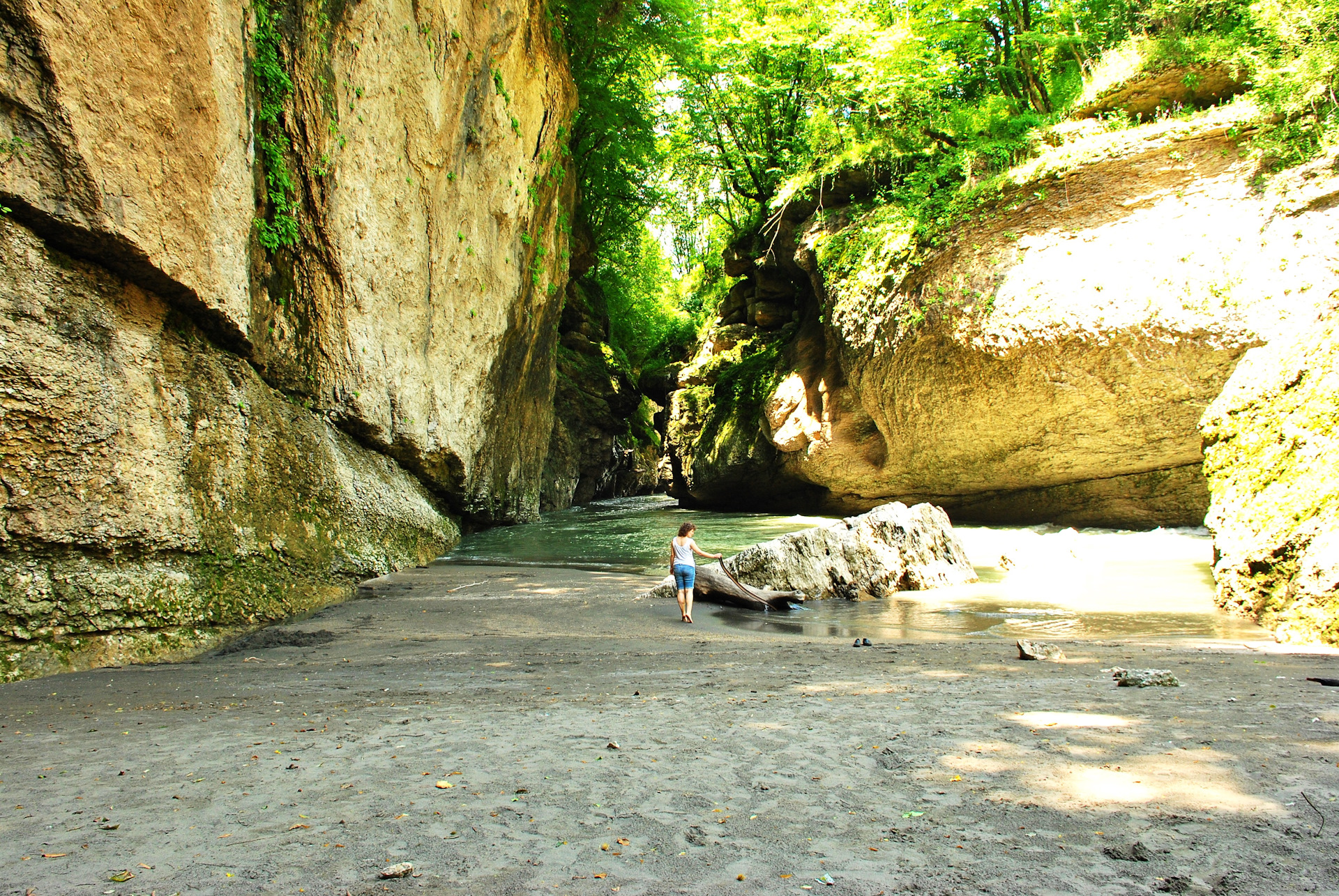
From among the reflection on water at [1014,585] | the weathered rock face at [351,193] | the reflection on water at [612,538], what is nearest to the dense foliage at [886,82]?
the weathered rock face at [351,193]

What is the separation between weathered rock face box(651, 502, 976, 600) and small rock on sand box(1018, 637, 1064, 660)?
13.3ft

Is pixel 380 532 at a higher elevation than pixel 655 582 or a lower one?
higher

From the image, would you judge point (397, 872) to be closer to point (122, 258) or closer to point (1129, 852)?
point (1129, 852)

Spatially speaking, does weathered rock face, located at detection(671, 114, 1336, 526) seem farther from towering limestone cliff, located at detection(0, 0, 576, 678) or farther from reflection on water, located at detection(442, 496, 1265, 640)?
towering limestone cliff, located at detection(0, 0, 576, 678)

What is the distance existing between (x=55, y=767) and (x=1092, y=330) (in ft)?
53.1

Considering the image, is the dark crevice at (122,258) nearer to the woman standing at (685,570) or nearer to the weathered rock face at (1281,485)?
the woman standing at (685,570)

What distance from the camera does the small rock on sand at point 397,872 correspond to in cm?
228

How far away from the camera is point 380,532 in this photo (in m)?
10.8

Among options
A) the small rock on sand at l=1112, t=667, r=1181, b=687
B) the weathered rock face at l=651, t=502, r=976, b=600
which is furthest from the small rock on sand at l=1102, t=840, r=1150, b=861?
the weathered rock face at l=651, t=502, r=976, b=600

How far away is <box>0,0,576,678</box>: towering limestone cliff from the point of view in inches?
223

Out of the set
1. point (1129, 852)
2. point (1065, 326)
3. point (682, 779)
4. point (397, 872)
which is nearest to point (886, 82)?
point (1065, 326)

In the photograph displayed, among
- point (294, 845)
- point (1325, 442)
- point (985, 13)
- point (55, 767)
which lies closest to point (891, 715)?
point (294, 845)

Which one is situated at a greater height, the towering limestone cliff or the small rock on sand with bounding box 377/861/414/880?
the towering limestone cliff

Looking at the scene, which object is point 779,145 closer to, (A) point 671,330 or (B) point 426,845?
(A) point 671,330
